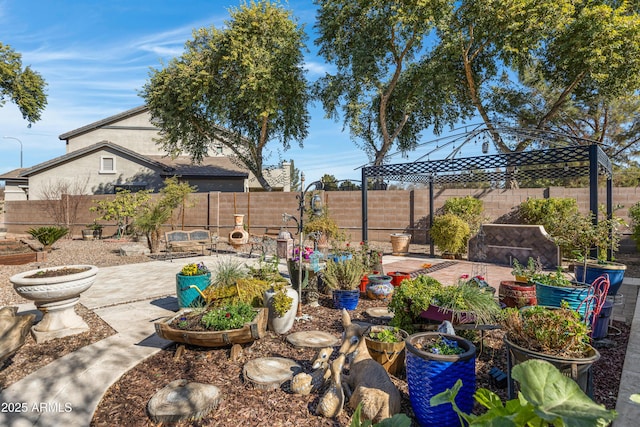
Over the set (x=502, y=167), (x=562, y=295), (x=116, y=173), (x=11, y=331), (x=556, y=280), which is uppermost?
(x=116, y=173)

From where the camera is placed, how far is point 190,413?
97.0 inches

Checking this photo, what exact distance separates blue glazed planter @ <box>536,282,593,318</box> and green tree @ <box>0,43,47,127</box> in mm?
22343

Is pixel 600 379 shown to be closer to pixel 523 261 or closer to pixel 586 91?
pixel 523 261

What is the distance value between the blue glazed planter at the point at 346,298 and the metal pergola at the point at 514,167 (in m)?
4.65

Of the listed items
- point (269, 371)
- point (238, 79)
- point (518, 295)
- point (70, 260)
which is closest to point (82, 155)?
point (238, 79)

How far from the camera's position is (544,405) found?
1.26 metres

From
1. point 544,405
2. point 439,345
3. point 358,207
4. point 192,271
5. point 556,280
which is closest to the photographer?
point 544,405

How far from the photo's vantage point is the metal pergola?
6666mm

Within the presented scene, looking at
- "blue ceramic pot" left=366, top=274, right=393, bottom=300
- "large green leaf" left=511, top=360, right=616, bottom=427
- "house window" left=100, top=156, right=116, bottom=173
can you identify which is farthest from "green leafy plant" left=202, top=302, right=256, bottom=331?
"house window" left=100, top=156, right=116, bottom=173

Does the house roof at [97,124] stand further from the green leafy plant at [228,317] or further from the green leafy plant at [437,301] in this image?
the green leafy plant at [437,301]

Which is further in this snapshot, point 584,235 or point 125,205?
point 125,205

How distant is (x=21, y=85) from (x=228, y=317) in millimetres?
20746

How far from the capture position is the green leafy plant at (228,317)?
354cm

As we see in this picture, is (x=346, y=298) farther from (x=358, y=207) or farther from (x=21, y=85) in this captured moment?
(x=21, y=85)
